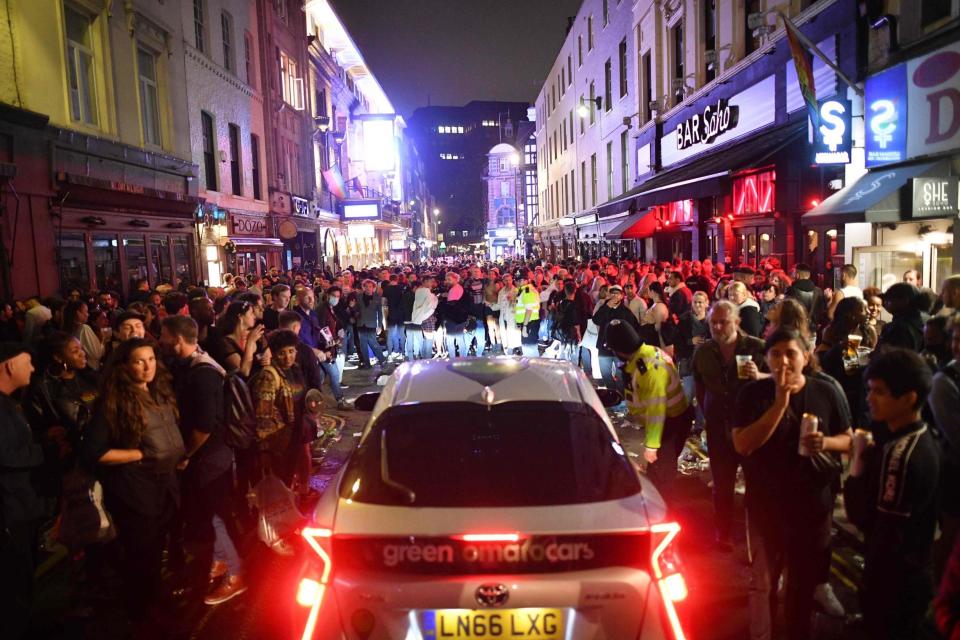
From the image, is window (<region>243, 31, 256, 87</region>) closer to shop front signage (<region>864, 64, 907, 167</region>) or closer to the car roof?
shop front signage (<region>864, 64, 907, 167</region>)

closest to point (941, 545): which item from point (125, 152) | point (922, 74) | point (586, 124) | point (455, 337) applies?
point (922, 74)

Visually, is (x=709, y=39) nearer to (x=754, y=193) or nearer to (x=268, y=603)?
(x=754, y=193)

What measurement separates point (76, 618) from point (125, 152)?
13012 mm

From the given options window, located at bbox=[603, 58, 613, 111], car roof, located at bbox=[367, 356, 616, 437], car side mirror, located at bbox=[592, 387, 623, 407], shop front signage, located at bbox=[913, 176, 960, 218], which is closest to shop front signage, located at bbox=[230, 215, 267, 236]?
window, located at bbox=[603, 58, 613, 111]

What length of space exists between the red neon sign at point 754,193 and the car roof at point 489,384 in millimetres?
13314

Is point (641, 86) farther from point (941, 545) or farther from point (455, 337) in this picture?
point (941, 545)

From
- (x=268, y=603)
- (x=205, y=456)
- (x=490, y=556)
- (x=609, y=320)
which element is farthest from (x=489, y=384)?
(x=609, y=320)

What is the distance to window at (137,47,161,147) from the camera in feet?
55.1

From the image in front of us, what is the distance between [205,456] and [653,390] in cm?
331

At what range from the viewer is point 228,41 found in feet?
75.8

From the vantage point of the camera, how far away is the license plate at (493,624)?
2.51m

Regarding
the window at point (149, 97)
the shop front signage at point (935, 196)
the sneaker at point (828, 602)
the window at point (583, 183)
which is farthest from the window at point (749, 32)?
the window at point (583, 183)

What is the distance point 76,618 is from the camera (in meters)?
4.59

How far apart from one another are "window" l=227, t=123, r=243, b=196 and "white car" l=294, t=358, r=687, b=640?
22620 millimetres
